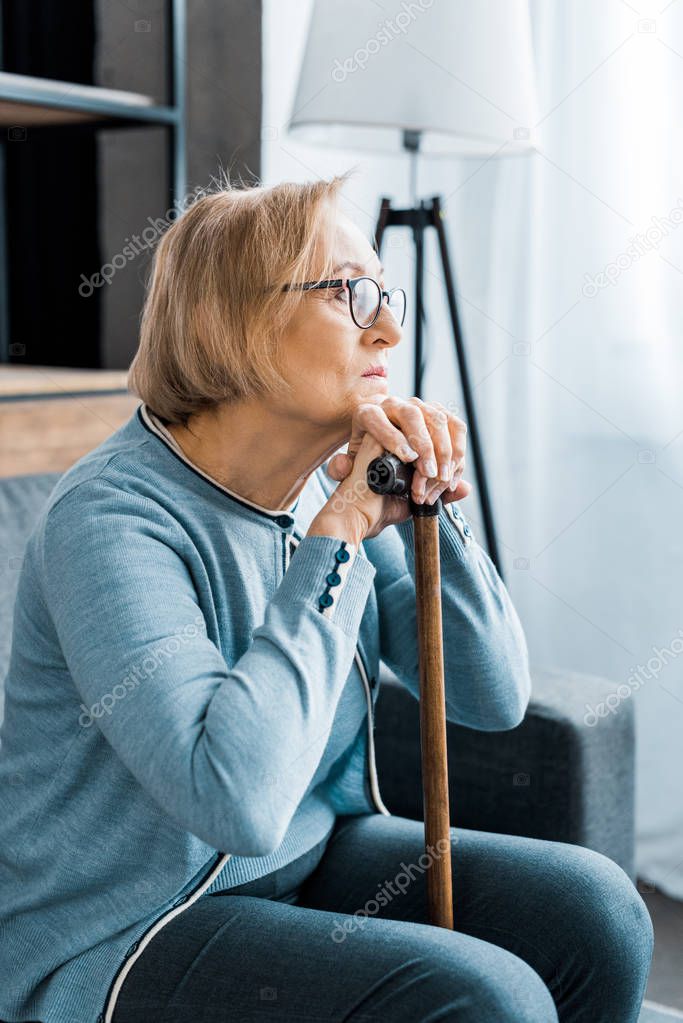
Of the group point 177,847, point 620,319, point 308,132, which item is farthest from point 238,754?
point 620,319

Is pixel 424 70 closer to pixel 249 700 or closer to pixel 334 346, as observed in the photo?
pixel 334 346

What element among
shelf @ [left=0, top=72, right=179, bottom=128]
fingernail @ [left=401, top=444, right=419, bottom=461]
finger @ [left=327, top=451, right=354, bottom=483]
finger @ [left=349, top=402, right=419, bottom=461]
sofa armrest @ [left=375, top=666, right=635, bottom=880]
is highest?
shelf @ [left=0, top=72, right=179, bottom=128]

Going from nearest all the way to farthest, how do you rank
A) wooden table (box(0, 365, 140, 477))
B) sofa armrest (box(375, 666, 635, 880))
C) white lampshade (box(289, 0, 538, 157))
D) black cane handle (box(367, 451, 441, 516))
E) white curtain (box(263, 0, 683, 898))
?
black cane handle (box(367, 451, 441, 516)) < sofa armrest (box(375, 666, 635, 880)) < white lampshade (box(289, 0, 538, 157)) < wooden table (box(0, 365, 140, 477)) < white curtain (box(263, 0, 683, 898))

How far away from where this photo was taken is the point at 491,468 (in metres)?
2.53

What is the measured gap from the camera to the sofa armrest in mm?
1537

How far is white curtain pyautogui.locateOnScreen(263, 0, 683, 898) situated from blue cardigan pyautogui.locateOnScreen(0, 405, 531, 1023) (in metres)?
1.11

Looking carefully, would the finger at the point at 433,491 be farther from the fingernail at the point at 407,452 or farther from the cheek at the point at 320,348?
the cheek at the point at 320,348

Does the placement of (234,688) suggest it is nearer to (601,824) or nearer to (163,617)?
(163,617)

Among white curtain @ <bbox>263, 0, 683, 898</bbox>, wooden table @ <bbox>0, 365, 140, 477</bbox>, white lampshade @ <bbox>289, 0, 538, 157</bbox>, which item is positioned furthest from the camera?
white curtain @ <bbox>263, 0, 683, 898</bbox>

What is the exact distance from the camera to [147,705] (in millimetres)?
985

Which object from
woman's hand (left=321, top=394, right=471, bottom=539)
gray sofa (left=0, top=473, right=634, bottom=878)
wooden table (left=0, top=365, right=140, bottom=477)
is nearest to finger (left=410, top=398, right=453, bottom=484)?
woman's hand (left=321, top=394, right=471, bottom=539)

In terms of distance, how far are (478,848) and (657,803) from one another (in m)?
1.21

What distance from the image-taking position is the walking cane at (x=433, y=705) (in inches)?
46.7

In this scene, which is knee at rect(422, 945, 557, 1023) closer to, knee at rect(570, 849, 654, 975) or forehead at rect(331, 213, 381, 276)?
knee at rect(570, 849, 654, 975)
